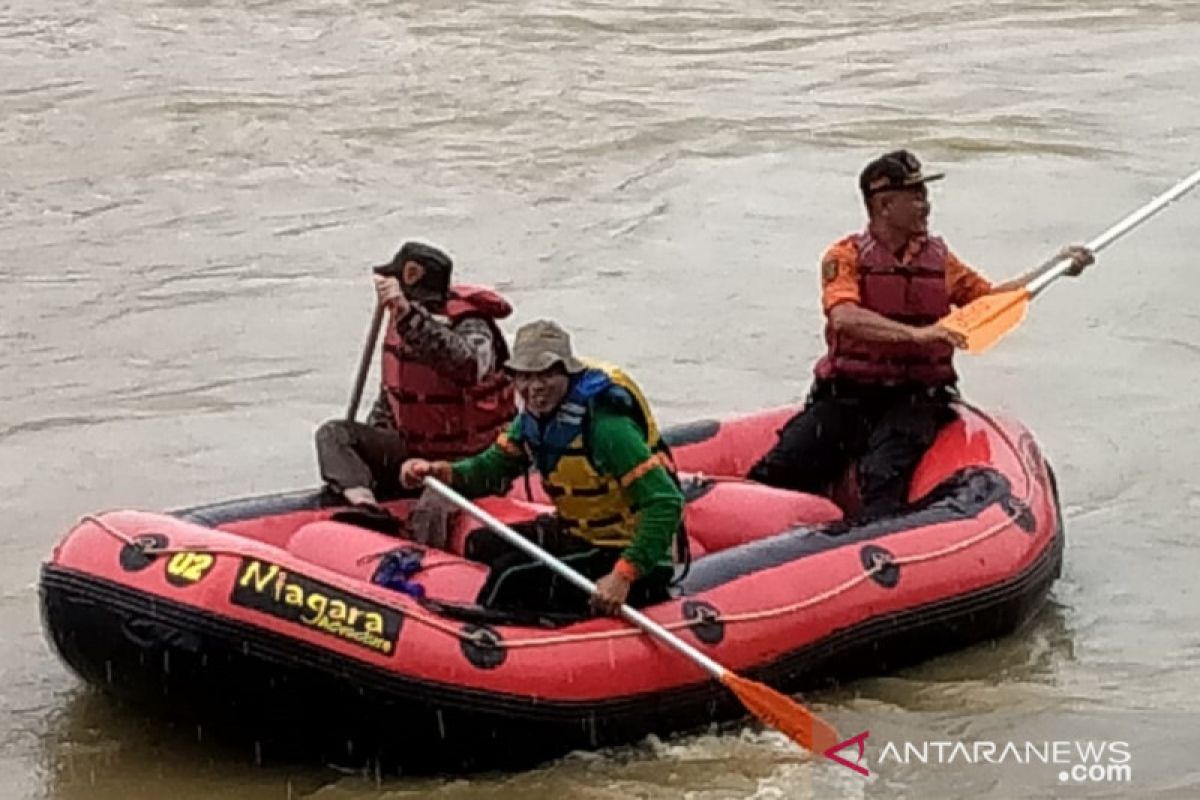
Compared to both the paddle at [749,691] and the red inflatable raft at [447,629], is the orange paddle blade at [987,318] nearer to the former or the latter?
the red inflatable raft at [447,629]

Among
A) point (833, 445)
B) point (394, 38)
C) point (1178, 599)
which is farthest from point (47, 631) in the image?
point (394, 38)

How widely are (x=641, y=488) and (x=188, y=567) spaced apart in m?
1.07

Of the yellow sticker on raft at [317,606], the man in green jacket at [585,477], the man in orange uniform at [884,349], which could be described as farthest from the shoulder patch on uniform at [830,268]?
the yellow sticker on raft at [317,606]

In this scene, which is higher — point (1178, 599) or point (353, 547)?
point (353, 547)

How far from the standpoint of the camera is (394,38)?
52.2 ft

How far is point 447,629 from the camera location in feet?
18.2

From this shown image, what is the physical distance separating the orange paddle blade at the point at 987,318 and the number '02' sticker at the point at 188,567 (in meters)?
Answer: 2.17

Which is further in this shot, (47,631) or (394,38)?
(394,38)

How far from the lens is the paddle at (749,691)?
564 centimetres

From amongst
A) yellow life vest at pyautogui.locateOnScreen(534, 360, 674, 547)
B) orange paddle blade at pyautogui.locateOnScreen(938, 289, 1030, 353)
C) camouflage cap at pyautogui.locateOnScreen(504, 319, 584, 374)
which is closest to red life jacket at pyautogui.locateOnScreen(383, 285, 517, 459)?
yellow life vest at pyautogui.locateOnScreen(534, 360, 674, 547)

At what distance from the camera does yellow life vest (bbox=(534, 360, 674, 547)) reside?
567 centimetres

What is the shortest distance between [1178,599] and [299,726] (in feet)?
8.89

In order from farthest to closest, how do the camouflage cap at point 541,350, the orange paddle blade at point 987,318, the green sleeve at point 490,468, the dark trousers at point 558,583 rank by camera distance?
1. the orange paddle blade at point 987,318
2. the green sleeve at point 490,468
3. the dark trousers at point 558,583
4. the camouflage cap at point 541,350

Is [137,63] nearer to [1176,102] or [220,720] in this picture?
[1176,102]
